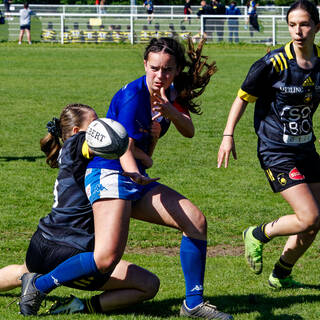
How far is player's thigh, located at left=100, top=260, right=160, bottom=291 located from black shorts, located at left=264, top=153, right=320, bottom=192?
1220mm

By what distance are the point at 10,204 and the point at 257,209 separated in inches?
114

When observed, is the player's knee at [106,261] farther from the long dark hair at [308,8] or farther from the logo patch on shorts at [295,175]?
the long dark hair at [308,8]

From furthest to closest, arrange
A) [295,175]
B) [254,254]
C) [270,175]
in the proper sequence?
[254,254] < [270,175] < [295,175]

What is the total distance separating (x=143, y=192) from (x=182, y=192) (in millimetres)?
4293

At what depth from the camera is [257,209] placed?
8203 millimetres

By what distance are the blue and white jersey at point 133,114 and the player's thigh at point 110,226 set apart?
27 cm

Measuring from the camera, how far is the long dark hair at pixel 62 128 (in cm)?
501

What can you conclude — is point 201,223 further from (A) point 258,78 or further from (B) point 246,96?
(A) point 258,78

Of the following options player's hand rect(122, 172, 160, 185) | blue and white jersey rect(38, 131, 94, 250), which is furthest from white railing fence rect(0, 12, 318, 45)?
player's hand rect(122, 172, 160, 185)

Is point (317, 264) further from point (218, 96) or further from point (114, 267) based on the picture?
point (218, 96)

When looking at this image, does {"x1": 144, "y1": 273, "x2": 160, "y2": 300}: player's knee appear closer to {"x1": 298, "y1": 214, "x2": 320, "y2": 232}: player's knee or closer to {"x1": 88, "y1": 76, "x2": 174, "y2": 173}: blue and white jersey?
{"x1": 88, "y1": 76, "x2": 174, "y2": 173}: blue and white jersey

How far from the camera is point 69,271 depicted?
15.0ft

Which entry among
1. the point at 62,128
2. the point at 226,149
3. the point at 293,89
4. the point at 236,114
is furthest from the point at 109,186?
the point at 293,89

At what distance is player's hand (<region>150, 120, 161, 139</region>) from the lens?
4.77 m
